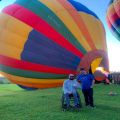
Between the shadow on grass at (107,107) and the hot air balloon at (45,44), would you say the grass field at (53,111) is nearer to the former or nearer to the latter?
the shadow on grass at (107,107)

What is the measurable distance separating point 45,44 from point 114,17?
41.8 ft

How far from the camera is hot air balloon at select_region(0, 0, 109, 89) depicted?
59.3 feet

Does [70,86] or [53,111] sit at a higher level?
[70,86]

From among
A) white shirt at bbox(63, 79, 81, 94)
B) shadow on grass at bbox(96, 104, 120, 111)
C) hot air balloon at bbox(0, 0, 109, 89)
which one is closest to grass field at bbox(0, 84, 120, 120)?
shadow on grass at bbox(96, 104, 120, 111)

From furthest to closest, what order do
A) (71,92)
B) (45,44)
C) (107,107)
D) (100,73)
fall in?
1. (100,73)
2. (45,44)
3. (107,107)
4. (71,92)

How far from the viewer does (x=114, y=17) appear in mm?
29453

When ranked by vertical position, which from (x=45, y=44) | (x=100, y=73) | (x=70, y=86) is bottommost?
(x=70, y=86)

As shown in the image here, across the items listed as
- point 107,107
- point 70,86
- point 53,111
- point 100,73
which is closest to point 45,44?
point 100,73

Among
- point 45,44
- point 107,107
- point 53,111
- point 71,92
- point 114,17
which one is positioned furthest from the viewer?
point 114,17

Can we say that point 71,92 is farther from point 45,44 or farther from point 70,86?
point 45,44

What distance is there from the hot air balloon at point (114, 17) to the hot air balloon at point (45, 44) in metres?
10.1

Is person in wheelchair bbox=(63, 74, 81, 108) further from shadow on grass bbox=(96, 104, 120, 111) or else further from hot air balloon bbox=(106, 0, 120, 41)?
hot air balloon bbox=(106, 0, 120, 41)

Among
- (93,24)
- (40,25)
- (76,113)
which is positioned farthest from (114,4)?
(76,113)

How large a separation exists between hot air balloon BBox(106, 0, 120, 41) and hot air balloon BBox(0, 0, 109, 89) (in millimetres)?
10133
